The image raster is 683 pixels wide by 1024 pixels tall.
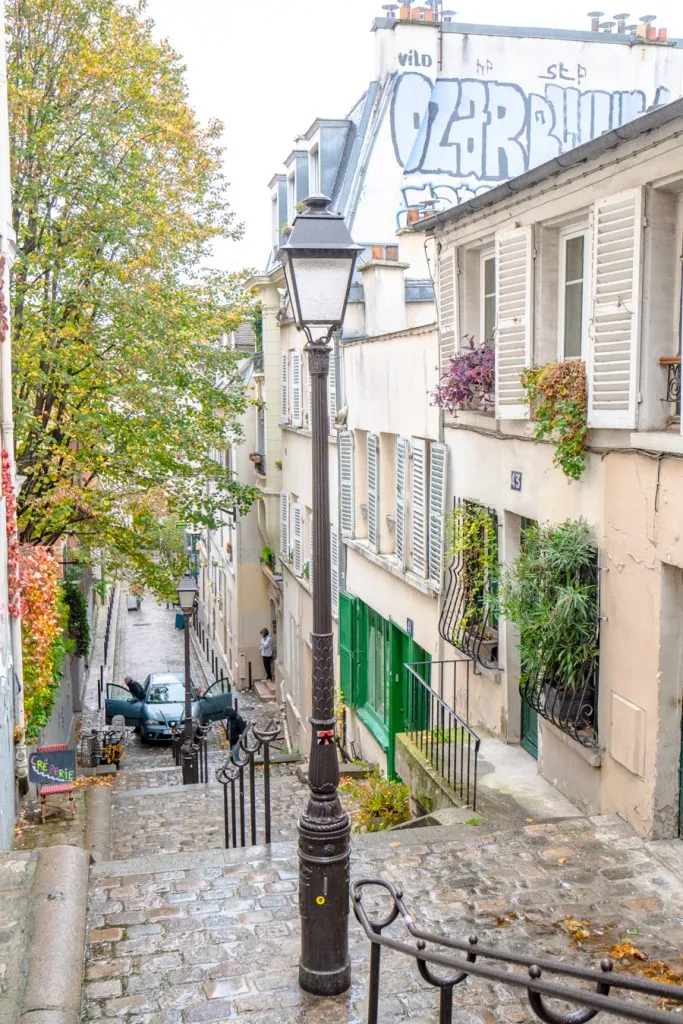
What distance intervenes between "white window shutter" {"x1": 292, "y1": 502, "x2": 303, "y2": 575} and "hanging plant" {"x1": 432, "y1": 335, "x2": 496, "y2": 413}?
33.4 ft

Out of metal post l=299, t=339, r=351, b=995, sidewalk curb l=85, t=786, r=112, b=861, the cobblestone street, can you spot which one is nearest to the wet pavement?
the cobblestone street

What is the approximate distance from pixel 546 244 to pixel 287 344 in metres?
13.2

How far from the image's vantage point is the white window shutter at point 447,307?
35.4 ft

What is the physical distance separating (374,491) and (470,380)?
4.40m

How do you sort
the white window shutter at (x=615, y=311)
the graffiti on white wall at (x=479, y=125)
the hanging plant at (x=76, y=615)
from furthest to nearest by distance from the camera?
the hanging plant at (x=76, y=615) → the graffiti on white wall at (x=479, y=125) → the white window shutter at (x=615, y=311)

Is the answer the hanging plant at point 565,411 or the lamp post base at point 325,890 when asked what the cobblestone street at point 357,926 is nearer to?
the lamp post base at point 325,890

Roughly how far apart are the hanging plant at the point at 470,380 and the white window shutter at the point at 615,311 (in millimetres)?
2249

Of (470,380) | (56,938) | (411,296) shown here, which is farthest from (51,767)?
(411,296)

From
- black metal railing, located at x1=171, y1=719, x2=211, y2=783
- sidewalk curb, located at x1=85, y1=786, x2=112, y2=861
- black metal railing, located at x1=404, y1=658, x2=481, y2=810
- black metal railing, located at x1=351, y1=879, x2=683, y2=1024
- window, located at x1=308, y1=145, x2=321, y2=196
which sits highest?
window, located at x1=308, y1=145, x2=321, y2=196

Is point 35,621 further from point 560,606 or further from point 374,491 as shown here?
point 560,606

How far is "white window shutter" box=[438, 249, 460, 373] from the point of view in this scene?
425 inches

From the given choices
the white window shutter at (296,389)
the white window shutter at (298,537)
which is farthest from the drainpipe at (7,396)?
the white window shutter at (298,537)

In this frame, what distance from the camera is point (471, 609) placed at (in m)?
10.6

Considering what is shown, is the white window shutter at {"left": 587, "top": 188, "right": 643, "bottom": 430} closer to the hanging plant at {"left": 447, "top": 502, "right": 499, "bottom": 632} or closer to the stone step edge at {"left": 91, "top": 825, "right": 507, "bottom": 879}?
the hanging plant at {"left": 447, "top": 502, "right": 499, "bottom": 632}
